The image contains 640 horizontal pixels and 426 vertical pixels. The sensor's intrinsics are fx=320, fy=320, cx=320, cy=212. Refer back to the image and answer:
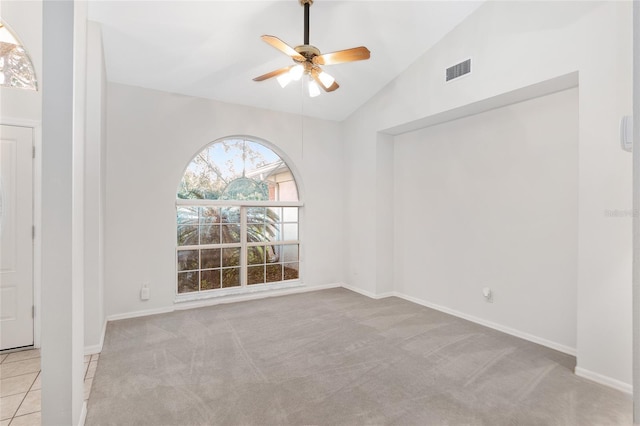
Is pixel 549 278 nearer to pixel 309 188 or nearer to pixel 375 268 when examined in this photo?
pixel 375 268

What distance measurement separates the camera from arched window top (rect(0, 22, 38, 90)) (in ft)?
9.93

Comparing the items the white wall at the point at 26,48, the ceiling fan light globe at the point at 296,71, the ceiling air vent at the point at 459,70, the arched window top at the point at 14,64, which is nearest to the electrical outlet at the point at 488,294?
the ceiling air vent at the point at 459,70

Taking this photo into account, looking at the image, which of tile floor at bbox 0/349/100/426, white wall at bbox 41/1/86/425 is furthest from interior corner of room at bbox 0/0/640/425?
tile floor at bbox 0/349/100/426

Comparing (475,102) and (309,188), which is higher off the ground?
(475,102)

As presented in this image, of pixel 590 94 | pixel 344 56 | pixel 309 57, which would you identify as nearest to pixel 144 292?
pixel 309 57

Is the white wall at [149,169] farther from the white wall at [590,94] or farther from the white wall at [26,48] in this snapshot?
the white wall at [590,94]

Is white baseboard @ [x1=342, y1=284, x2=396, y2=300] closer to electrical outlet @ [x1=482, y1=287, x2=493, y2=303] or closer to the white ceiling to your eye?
electrical outlet @ [x1=482, y1=287, x2=493, y2=303]

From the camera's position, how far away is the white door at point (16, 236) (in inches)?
121

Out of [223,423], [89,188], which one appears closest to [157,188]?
[89,188]

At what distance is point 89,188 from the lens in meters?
3.10

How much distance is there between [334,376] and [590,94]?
313cm

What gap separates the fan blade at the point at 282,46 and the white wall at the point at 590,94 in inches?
75.0

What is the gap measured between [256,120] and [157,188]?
176 cm

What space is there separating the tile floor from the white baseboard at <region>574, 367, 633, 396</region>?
382 centimetres
